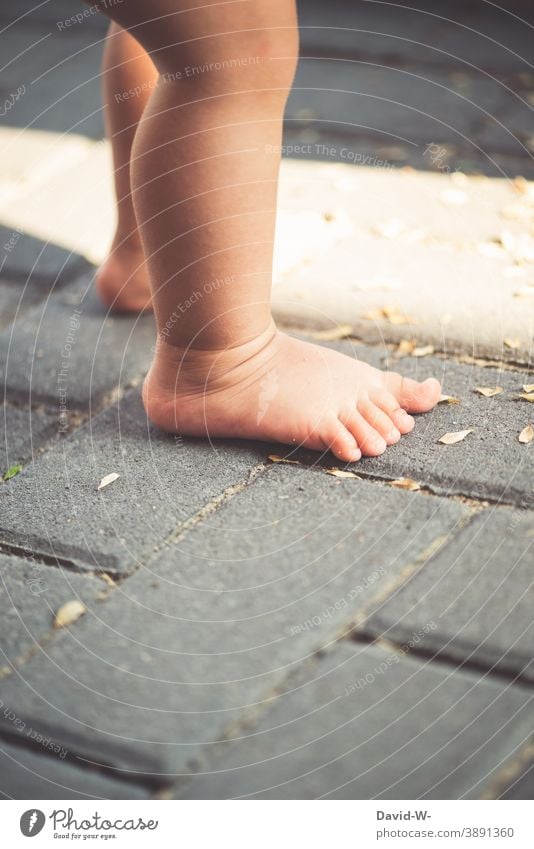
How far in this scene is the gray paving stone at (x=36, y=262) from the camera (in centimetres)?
189

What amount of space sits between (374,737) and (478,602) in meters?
0.20

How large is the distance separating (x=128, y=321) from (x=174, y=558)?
68cm

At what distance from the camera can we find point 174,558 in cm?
114

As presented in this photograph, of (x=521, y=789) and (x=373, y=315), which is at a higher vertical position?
(x=373, y=315)

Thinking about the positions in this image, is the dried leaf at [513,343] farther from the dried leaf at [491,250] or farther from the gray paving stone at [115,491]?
the gray paving stone at [115,491]

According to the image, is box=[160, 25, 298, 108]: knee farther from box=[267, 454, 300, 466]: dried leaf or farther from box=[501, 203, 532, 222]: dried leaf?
box=[501, 203, 532, 222]: dried leaf

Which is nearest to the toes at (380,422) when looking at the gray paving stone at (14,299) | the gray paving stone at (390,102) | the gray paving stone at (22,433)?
the gray paving stone at (22,433)

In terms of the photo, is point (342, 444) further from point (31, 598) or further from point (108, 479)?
point (31, 598)

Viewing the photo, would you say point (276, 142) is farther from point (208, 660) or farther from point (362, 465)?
point (208, 660)

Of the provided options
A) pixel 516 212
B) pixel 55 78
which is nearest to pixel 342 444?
pixel 516 212

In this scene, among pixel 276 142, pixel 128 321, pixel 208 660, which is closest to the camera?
pixel 208 660

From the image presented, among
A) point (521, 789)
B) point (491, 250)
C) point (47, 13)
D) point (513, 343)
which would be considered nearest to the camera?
point (521, 789)

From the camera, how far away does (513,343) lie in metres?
1.51
